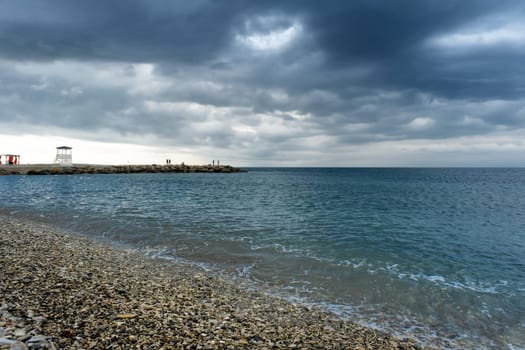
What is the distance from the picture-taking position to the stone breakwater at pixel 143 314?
614 centimetres

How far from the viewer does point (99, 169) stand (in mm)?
116312

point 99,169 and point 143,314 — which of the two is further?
point 99,169

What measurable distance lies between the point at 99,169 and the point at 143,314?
12634 centimetres

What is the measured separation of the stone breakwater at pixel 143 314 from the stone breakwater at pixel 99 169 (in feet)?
351

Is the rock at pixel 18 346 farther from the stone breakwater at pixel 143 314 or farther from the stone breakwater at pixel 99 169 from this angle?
the stone breakwater at pixel 99 169

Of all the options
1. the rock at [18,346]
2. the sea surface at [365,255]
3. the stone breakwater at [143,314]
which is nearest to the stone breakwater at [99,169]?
the sea surface at [365,255]

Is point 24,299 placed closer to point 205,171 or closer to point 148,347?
point 148,347

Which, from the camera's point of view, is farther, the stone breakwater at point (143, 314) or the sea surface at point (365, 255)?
the sea surface at point (365, 255)

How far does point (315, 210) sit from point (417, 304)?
72.1 feet

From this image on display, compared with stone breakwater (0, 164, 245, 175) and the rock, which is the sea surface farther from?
stone breakwater (0, 164, 245, 175)

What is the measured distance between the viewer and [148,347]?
5879 millimetres

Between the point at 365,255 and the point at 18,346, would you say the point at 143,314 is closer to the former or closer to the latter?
the point at 18,346

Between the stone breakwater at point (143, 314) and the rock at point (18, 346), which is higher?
the rock at point (18, 346)

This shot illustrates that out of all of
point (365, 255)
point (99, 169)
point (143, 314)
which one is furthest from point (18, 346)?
point (99, 169)
